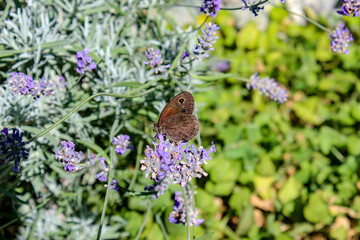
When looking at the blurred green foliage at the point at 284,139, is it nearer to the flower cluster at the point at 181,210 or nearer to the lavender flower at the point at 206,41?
the flower cluster at the point at 181,210

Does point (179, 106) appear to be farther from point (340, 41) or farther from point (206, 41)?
point (340, 41)

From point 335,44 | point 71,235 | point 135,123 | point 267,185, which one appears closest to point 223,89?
point 267,185

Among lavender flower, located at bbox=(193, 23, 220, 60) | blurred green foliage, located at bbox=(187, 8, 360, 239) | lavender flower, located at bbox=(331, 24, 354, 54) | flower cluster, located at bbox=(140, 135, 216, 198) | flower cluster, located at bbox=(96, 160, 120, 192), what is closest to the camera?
flower cluster, located at bbox=(140, 135, 216, 198)

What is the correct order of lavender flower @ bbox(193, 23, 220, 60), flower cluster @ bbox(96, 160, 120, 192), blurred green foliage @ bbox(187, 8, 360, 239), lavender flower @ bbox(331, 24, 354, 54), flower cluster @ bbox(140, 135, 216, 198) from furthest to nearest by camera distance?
blurred green foliage @ bbox(187, 8, 360, 239) → lavender flower @ bbox(331, 24, 354, 54) → lavender flower @ bbox(193, 23, 220, 60) → flower cluster @ bbox(96, 160, 120, 192) → flower cluster @ bbox(140, 135, 216, 198)

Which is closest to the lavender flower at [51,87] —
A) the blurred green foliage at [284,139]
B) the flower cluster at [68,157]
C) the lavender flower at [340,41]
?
the flower cluster at [68,157]

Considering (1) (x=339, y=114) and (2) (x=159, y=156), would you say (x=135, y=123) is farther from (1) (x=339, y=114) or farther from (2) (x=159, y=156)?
(1) (x=339, y=114)

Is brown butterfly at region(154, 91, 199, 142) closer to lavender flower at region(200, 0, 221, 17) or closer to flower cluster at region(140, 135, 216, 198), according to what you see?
flower cluster at region(140, 135, 216, 198)

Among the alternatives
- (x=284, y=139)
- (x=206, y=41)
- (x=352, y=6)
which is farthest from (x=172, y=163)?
(x=284, y=139)

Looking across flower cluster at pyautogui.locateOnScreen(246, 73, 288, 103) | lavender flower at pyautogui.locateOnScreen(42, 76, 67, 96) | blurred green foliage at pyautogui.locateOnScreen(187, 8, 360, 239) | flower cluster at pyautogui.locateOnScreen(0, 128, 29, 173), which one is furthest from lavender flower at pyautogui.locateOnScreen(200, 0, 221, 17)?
blurred green foliage at pyautogui.locateOnScreen(187, 8, 360, 239)
